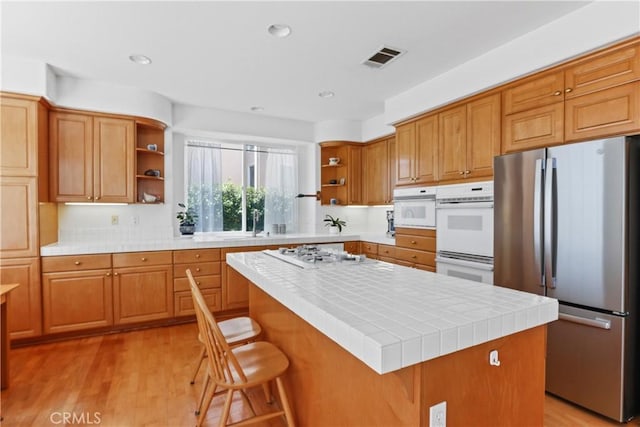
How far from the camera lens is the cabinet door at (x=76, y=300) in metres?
3.16

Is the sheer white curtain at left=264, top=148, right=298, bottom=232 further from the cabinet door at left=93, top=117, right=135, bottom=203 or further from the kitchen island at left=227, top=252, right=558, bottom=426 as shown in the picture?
Answer: the kitchen island at left=227, top=252, right=558, bottom=426

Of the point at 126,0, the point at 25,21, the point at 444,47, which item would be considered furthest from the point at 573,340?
Answer: the point at 25,21

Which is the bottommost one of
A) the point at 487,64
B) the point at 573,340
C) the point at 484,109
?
the point at 573,340

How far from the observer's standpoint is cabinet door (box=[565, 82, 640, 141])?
197cm

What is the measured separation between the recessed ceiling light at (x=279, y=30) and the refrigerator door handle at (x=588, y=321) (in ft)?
8.99

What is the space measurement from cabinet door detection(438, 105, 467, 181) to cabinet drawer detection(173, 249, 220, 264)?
2659 millimetres

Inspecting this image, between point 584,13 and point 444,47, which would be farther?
point 444,47

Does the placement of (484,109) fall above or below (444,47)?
below

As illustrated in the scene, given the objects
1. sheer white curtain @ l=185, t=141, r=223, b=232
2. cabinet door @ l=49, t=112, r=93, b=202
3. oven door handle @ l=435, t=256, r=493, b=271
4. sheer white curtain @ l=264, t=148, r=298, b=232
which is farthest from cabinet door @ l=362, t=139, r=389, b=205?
cabinet door @ l=49, t=112, r=93, b=202

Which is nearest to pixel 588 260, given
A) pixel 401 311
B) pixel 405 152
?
pixel 401 311

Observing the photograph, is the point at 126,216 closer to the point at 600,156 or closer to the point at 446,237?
the point at 446,237

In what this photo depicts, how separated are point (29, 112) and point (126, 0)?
176 cm

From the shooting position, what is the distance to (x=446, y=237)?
3219 mm

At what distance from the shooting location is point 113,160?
3600 mm
